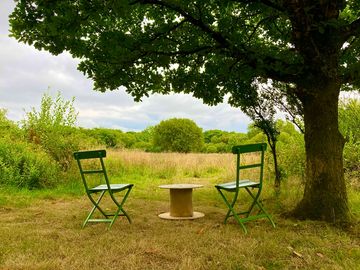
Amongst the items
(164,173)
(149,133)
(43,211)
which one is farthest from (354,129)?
(149,133)

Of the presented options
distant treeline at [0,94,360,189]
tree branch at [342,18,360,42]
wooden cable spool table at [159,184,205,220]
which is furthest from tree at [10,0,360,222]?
distant treeline at [0,94,360,189]

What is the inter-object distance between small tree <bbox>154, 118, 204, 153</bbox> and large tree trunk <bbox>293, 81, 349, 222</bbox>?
22147 mm

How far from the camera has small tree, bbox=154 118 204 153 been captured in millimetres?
28952

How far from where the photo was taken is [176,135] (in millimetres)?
29094

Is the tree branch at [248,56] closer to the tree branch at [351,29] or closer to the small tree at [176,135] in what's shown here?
the tree branch at [351,29]

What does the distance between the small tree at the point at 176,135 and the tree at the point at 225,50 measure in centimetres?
1974

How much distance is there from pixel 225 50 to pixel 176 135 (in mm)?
22055

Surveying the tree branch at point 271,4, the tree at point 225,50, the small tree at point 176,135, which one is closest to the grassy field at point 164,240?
the tree at point 225,50

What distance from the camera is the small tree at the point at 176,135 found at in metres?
29.0

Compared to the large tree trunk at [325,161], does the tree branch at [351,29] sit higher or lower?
higher

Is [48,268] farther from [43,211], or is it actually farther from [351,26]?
[351,26]

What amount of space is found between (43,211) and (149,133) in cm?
3450

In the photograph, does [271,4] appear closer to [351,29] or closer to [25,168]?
[351,29]

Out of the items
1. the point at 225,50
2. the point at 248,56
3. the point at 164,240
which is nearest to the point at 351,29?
the point at 248,56
